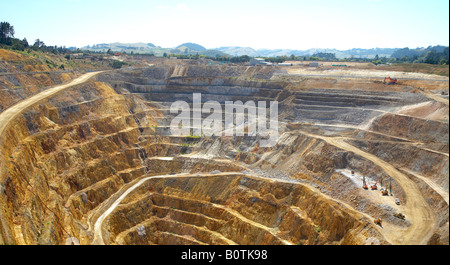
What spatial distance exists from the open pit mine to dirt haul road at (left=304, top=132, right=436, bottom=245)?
16 cm

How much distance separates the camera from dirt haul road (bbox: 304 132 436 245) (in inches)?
1335

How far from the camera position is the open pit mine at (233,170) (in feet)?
129

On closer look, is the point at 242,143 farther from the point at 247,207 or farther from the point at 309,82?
the point at 309,82

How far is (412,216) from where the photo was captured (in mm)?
37250

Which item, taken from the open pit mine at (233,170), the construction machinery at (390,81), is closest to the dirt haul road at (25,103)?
the open pit mine at (233,170)

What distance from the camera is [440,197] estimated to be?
124 ft

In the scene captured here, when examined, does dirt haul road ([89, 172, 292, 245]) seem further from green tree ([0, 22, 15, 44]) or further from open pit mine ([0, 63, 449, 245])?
green tree ([0, 22, 15, 44])

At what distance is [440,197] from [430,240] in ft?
23.9

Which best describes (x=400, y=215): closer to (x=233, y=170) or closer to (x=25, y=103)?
(x=233, y=170)

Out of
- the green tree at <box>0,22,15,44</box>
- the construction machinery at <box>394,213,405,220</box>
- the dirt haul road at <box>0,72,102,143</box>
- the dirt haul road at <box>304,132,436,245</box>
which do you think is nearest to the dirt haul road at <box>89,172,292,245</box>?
the construction machinery at <box>394,213,405,220</box>

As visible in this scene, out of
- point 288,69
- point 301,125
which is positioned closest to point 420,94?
point 301,125
